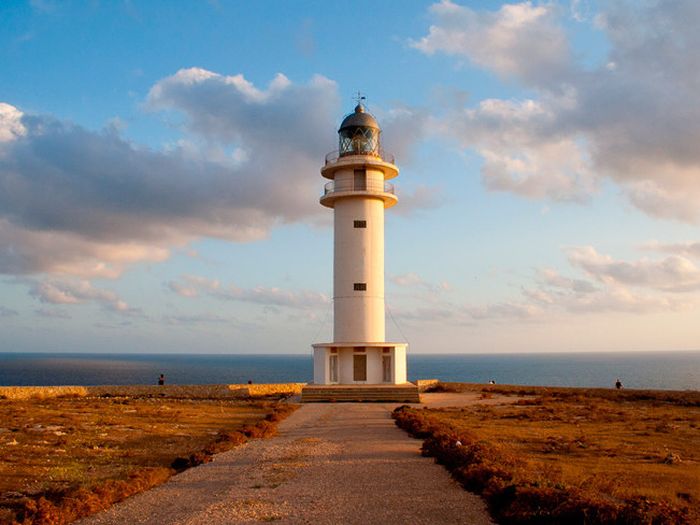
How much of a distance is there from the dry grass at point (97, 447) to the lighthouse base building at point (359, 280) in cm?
546

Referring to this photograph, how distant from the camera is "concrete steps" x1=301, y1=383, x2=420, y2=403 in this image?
2905cm

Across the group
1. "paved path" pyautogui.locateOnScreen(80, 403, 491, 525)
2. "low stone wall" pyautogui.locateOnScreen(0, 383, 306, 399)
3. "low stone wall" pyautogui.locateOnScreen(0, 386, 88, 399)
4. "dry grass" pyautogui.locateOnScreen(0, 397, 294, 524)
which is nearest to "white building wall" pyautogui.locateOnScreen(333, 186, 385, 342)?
"dry grass" pyautogui.locateOnScreen(0, 397, 294, 524)

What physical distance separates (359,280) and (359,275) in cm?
24

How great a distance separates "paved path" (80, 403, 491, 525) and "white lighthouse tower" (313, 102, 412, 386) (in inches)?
629

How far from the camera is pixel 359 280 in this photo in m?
31.9

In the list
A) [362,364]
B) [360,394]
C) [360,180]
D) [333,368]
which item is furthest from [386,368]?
[360,180]

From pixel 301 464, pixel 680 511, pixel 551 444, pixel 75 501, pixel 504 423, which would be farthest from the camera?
pixel 504 423

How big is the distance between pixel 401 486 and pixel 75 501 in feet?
15.8

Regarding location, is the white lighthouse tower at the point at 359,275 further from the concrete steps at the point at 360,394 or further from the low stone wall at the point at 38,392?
the low stone wall at the point at 38,392

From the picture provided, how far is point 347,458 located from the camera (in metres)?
13.1

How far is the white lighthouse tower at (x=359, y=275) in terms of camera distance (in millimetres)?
31516

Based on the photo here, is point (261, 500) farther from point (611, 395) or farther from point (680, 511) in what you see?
point (611, 395)

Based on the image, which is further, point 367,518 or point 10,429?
Answer: point 10,429

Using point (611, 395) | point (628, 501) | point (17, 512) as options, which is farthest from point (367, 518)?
point (611, 395)
